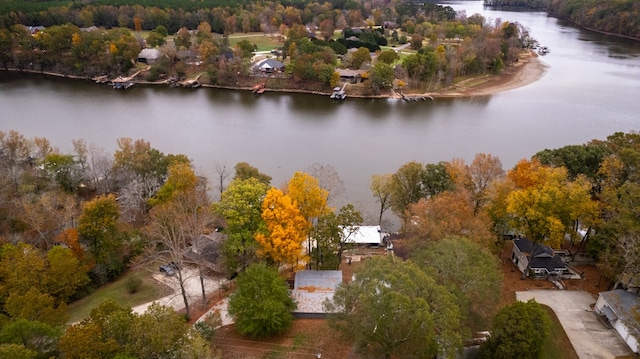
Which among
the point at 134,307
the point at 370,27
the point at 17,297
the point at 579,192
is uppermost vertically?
the point at 370,27

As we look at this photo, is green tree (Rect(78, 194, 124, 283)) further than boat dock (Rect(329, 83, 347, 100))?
No

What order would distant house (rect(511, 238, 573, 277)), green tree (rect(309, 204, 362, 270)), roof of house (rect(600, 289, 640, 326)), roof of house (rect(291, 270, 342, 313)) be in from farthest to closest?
1. distant house (rect(511, 238, 573, 277))
2. green tree (rect(309, 204, 362, 270))
3. roof of house (rect(291, 270, 342, 313))
4. roof of house (rect(600, 289, 640, 326))

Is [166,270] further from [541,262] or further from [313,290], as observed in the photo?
[541,262]

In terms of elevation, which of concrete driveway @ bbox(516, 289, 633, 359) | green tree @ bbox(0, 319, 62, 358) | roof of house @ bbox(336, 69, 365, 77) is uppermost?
roof of house @ bbox(336, 69, 365, 77)

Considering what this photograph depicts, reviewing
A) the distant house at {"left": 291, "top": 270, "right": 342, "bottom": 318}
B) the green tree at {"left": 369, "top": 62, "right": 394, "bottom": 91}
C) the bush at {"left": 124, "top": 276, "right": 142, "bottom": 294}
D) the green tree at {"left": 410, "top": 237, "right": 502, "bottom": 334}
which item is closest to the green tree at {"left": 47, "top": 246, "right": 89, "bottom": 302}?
the bush at {"left": 124, "top": 276, "right": 142, "bottom": 294}

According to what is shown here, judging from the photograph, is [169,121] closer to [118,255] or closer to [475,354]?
[118,255]

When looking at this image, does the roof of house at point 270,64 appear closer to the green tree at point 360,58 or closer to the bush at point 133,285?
the green tree at point 360,58

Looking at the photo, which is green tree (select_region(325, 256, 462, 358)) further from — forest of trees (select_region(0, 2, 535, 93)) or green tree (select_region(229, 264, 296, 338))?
forest of trees (select_region(0, 2, 535, 93))

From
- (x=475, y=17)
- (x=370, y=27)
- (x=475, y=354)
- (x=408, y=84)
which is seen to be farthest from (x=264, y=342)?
(x=475, y=17)
